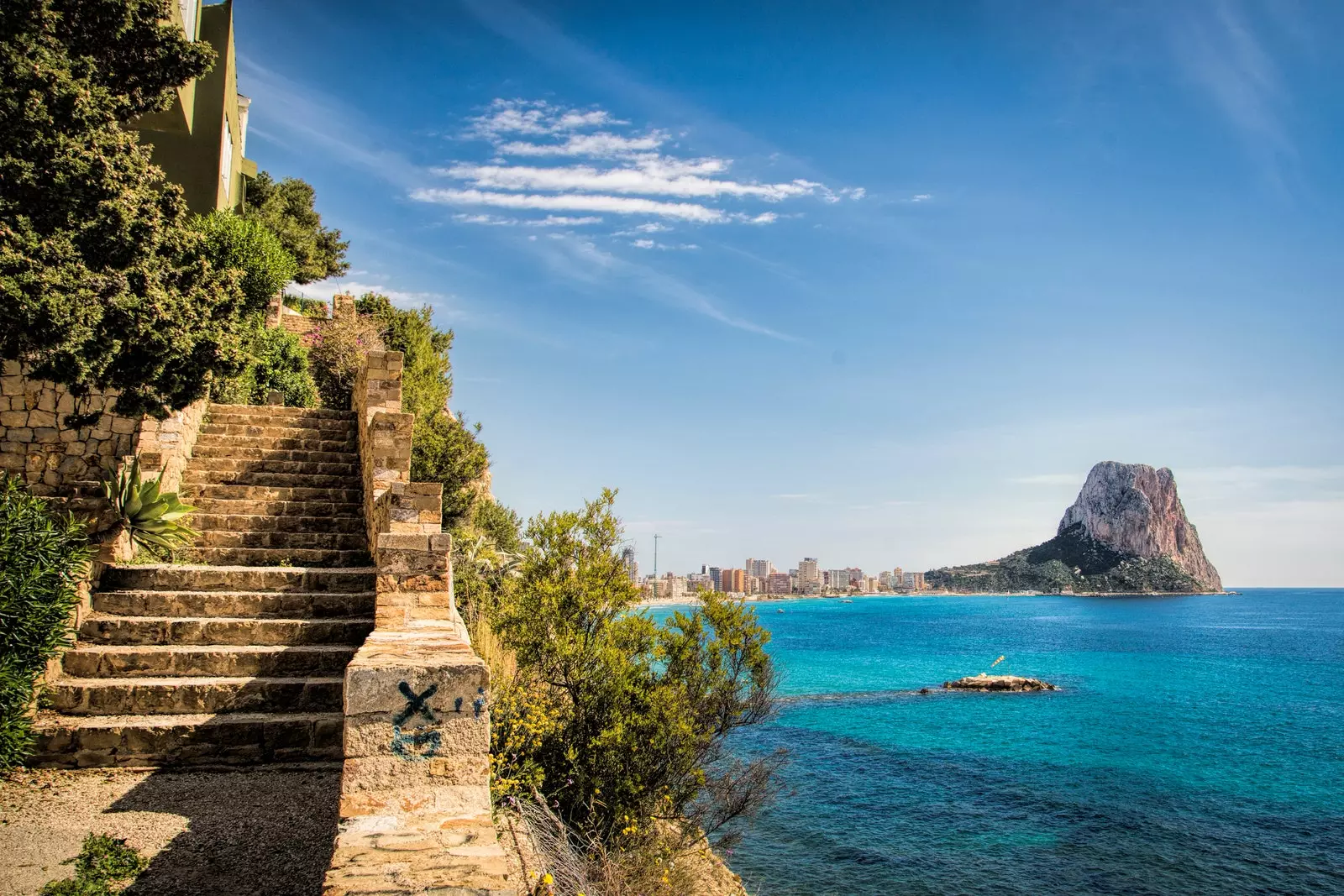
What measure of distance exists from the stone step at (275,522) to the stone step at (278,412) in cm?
338

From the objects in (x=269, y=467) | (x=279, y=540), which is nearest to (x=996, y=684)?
(x=269, y=467)

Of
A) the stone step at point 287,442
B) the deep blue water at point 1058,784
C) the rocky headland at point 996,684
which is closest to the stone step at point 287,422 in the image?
the stone step at point 287,442

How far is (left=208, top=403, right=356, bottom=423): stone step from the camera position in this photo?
13.0m

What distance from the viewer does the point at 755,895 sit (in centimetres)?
1512

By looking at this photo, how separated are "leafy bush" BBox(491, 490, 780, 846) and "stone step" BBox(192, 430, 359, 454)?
14.4 ft

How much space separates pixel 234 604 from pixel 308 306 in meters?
26.5

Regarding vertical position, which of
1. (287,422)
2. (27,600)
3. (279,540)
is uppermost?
(287,422)

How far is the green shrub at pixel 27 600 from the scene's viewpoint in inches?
239

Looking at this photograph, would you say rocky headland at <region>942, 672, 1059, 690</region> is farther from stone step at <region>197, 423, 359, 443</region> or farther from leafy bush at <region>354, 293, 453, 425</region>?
stone step at <region>197, 423, 359, 443</region>

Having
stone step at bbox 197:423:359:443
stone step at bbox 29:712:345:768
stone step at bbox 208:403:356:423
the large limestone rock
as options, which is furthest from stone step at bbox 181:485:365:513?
the large limestone rock

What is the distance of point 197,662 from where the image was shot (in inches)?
287

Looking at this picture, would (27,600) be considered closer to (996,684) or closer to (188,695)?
(188,695)

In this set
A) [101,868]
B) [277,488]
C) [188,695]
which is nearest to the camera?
[101,868]

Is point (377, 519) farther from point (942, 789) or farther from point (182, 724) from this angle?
point (942, 789)
